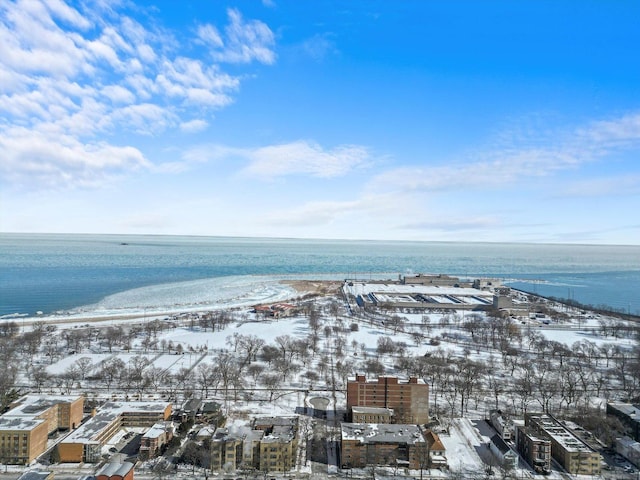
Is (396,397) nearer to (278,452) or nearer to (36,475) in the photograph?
(278,452)

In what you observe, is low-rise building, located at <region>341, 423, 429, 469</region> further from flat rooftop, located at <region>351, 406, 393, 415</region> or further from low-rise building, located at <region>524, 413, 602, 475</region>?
low-rise building, located at <region>524, 413, 602, 475</region>

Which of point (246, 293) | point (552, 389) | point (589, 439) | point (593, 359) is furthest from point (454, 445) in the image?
point (246, 293)

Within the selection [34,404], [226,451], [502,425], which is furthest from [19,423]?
[502,425]

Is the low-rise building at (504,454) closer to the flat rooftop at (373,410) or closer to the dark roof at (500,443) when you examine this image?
the dark roof at (500,443)

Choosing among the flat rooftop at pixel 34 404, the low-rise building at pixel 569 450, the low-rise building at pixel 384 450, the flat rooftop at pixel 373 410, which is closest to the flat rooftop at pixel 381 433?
the low-rise building at pixel 384 450

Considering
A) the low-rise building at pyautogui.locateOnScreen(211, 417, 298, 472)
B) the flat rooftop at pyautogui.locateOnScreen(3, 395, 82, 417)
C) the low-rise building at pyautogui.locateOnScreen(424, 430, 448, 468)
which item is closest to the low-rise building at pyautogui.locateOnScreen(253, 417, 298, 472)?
the low-rise building at pyautogui.locateOnScreen(211, 417, 298, 472)

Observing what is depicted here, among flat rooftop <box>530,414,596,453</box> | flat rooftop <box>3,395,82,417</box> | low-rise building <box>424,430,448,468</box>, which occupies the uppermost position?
flat rooftop <box>3,395,82,417</box>
